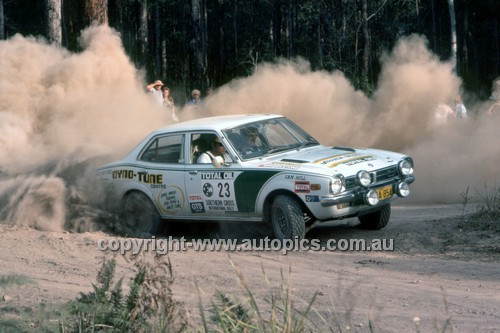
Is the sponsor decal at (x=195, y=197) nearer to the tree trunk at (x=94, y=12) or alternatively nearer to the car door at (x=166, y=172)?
the car door at (x=166, y=172)

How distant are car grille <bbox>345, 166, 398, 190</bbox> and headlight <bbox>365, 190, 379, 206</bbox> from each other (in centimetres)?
18

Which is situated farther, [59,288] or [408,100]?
[408,100]

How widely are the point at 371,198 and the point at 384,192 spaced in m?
0.34

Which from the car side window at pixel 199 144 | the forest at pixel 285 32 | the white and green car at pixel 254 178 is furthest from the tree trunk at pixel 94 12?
the car side window at pixel 199 144

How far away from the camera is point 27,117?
15.6 m

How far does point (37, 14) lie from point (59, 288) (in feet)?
127

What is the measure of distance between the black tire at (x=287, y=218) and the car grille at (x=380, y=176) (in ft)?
2.06

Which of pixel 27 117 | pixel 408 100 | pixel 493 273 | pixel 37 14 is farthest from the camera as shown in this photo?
pixel 37 14

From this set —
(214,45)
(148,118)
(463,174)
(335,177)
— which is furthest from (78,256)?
(214,45)

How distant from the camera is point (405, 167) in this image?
10125mm

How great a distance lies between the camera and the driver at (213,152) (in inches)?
407

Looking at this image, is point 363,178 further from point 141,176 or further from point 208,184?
point 141,176

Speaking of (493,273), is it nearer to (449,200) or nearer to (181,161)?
(181,161)

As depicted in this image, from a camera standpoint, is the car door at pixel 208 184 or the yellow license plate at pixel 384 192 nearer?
the yellow license plate at pixel 384 192
